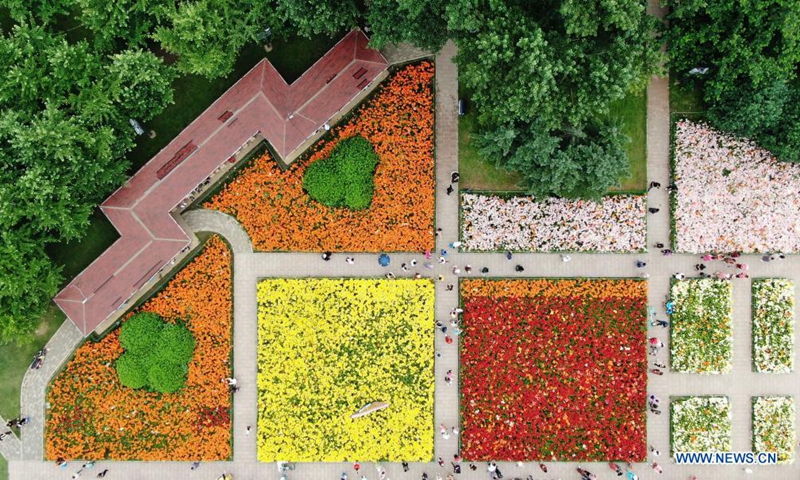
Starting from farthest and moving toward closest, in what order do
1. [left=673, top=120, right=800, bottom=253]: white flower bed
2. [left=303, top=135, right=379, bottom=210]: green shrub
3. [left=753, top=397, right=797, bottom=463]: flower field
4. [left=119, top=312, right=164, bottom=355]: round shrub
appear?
[left=753, top=397, right=797, bottom=463]: flower field, [left=673, top=120, right=800, bottom=253]: white flower bed, [left=119, top=312, right=164, bottom=355]: round shrub, [left=303, top=135, right=379, bottom=210]: green shrub

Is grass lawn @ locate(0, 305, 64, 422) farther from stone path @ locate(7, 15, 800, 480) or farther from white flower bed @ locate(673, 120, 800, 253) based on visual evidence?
white flower bed @ locate(673, 120, 800, 253)

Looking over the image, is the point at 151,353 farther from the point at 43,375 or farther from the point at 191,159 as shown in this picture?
the point at 191,159

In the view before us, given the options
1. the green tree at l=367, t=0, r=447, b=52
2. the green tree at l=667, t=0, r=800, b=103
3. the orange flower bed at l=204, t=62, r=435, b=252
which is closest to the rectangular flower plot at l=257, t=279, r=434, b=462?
the orange flower bed at l=204, t=62, r=435, b=252

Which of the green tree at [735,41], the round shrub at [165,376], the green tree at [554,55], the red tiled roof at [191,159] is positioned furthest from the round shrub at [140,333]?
the green tree at [735,41]

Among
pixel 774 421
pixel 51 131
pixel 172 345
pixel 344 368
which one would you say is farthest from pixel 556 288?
pixel 51 131

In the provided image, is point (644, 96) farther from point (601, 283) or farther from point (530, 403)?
point (530, 403)

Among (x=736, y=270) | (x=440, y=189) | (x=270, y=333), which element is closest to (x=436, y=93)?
(x=440, y=189)

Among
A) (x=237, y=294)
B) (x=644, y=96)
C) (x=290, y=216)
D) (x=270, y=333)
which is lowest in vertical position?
(x=270, y=333)
